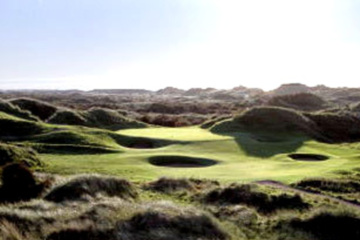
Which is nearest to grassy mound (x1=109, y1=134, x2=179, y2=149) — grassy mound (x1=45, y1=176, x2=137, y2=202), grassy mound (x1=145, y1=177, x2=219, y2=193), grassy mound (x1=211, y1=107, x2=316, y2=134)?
grassy mound (x1=211, y1=107, x2=316, y2=134)

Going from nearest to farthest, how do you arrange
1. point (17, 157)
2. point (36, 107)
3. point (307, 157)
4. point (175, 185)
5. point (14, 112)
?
point (175, 185) → point (17, 157) → point (307, 157) → point (14, 112) → point (36, 107)

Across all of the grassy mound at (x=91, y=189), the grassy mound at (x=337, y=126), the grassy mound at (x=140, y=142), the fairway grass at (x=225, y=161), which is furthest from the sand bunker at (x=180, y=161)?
the grassy mound at (x=337, y=126)

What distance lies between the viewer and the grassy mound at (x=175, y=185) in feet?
75.9

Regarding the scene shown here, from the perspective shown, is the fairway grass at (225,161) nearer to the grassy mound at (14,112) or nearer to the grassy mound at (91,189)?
the grassy mound at (91,189)

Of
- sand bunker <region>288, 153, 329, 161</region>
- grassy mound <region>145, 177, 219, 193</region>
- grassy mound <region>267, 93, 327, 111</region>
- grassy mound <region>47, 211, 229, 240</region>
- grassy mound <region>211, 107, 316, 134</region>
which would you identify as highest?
grassy mound <region>267, 93, 327, 111</region>

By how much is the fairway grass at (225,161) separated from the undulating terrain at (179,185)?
8 cm

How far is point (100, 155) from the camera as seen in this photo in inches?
1423

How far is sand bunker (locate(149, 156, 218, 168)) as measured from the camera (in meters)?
34.2

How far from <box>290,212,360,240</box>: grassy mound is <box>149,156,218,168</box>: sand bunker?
17.4m

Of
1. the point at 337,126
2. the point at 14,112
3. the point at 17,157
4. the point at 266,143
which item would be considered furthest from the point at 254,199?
the point at 14,112

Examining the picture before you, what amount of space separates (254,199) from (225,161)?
14.5 meters

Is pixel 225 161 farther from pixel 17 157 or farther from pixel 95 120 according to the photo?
pixel 95 120

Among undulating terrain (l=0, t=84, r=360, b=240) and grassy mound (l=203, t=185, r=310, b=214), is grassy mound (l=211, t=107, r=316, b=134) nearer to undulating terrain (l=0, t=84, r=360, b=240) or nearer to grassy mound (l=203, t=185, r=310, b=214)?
undulating terrain (l=0, t=84, r=360, b=240)

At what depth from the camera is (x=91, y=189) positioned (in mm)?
19875
